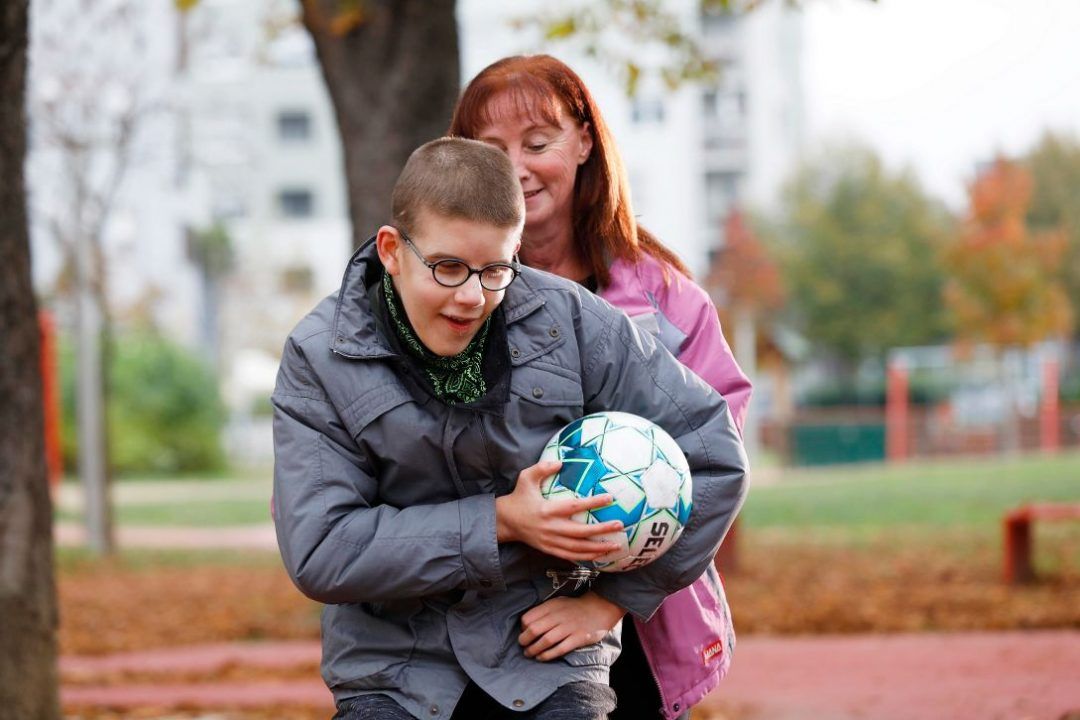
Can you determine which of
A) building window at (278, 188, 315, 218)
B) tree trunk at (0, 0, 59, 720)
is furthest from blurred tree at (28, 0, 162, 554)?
building window at (278, 188, 315, 218)

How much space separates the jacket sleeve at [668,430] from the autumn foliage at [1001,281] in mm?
35713

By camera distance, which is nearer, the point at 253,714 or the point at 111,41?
the point at 253,714

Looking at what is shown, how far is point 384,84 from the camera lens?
9.25m

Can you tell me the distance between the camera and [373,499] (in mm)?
3105

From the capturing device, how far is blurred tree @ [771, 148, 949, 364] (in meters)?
55.8

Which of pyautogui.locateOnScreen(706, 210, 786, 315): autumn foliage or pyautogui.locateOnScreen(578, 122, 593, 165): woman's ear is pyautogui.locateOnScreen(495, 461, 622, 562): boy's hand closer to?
pyautogui.locateOnScreen(578, 122, 593, 165): woman's ear

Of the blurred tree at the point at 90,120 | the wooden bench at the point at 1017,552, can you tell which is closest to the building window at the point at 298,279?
the blurred tree at the point at 90,120

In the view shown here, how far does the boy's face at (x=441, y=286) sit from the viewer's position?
2.91 m

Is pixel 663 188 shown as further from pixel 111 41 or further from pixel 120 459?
pixel 111 41

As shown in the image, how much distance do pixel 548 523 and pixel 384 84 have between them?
670 centimetres

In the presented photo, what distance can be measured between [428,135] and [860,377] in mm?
51219

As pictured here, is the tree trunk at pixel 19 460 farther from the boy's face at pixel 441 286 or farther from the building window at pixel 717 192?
the building window at pixel 717 192

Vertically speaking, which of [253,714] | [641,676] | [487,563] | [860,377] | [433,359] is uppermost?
[433,359]

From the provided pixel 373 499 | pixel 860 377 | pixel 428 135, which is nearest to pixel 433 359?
pixel 373 499
